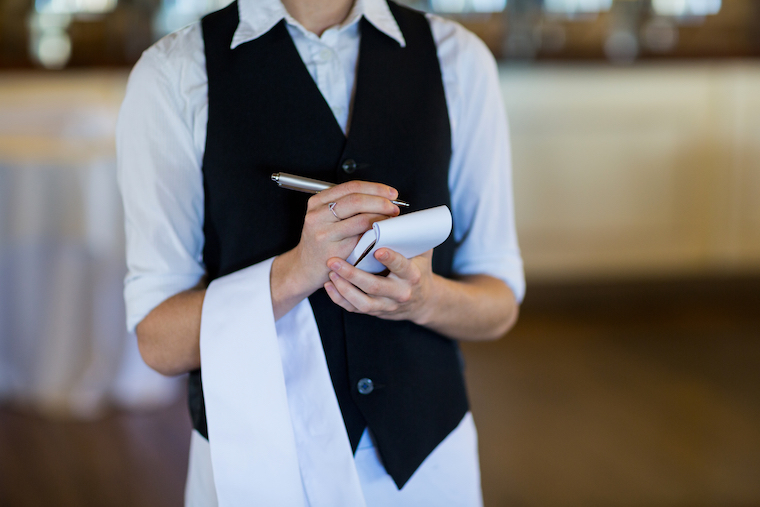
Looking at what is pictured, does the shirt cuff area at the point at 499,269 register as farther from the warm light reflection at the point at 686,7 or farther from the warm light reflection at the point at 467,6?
the warm light reflection at the point at 686,7

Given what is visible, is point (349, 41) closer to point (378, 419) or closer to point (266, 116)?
point (266, 116)

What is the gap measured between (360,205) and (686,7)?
12.7ft

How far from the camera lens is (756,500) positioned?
190cm

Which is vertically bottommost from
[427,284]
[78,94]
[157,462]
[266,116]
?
[157,462]

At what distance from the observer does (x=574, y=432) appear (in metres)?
2.29

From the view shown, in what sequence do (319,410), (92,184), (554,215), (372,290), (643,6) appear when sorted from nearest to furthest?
(372,290), (319,410), (92,184), (554,215), (643,6)

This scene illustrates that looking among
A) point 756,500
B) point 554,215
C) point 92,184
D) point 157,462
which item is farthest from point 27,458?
point 554,215

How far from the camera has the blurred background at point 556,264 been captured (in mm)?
2133

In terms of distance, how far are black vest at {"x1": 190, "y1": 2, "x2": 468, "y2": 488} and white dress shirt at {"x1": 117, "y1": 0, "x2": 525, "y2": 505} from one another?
18 mm

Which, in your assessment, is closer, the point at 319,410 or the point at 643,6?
the point at 319,410

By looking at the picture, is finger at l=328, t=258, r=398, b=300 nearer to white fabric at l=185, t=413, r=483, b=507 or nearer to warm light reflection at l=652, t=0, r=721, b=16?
white fabric at l=185, t=413, r=483, b=507

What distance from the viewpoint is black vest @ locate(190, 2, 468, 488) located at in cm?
76

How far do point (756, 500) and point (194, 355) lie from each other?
5.74 ft

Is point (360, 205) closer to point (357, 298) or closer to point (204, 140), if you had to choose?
point (357, 298)
